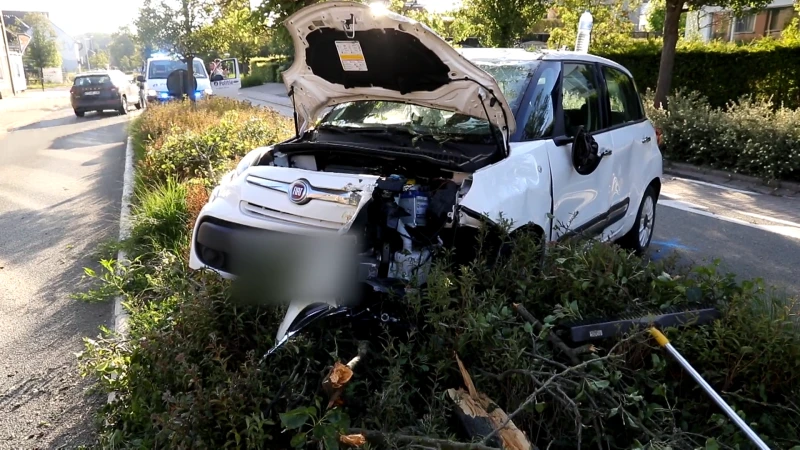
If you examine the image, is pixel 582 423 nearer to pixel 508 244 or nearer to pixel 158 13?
pixel 508 244

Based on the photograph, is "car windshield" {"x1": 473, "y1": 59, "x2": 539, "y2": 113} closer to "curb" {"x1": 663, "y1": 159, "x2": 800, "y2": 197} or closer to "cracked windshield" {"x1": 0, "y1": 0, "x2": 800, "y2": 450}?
"cracked windshield" {"x1": 0, "y1": 0, "x2": 800, "y2": 450}

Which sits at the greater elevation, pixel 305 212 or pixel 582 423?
pixel 305 212

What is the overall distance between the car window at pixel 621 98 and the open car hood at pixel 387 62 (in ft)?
5.88

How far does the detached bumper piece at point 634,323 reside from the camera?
290 centimetres

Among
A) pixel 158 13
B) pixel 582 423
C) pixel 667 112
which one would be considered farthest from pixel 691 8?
pixel 158 13

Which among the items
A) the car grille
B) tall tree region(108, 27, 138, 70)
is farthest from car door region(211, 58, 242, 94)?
tall tree region(108, 27, 138, 70)

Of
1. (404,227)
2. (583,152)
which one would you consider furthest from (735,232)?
(404,227)

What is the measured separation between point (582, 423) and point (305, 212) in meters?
1.82

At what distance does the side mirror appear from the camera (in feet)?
13.5

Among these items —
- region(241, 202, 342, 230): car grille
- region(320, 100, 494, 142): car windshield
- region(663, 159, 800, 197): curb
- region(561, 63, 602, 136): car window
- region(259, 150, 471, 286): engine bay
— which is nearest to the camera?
region(259, 150, 471, 286): engine bay

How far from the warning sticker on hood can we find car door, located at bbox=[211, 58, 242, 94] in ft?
58.1

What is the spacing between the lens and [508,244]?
3318 mm

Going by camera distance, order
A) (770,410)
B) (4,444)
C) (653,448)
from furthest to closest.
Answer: (4,444) → (770,410) → (653,448)

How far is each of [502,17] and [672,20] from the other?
3.40 m
